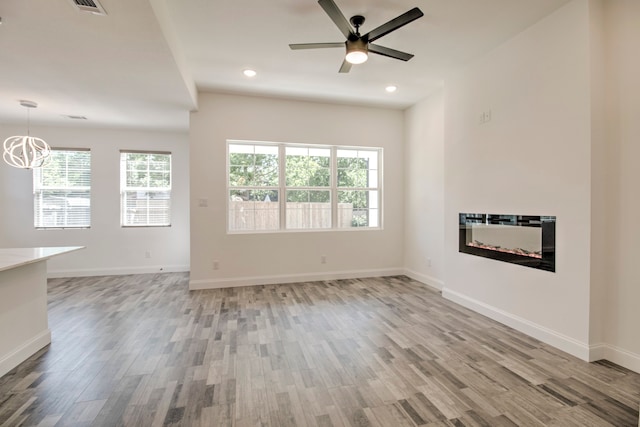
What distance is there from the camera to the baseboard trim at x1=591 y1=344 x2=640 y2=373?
221 cm

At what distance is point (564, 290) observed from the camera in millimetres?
2521

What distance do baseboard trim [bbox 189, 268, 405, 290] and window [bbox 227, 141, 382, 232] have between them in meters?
0.77

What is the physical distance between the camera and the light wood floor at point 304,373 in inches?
68.8

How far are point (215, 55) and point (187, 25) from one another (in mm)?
566

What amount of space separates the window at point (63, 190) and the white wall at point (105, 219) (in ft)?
0.33

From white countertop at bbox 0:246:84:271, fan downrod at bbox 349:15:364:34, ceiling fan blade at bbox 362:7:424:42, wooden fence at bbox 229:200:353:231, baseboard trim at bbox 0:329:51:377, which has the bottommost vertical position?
baseboard trim at bbox 0:329:51:377

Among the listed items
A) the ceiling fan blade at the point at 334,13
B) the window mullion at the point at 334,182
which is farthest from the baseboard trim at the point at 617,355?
the window mullion at the point at 334,182

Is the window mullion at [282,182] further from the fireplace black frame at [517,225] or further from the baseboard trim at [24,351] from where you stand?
the baseboard trim at [24,351]

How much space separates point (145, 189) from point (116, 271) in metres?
1.59

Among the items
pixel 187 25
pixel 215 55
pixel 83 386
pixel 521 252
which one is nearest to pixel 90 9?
pixel 187 25

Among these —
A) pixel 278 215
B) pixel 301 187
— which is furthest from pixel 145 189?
pixel 301 187

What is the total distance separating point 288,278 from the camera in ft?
15.7

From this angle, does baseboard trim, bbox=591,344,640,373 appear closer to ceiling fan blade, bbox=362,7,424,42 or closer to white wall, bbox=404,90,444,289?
white wall, bbox=404,90,444,289

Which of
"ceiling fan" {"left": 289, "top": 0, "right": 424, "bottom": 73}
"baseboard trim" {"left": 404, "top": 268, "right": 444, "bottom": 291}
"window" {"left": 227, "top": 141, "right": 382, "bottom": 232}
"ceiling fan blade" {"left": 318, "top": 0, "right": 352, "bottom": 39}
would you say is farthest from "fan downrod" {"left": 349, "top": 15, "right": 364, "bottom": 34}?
"baseboard trim" {"left": 404, "top": 268, "right": 444, "bottom": 291}
